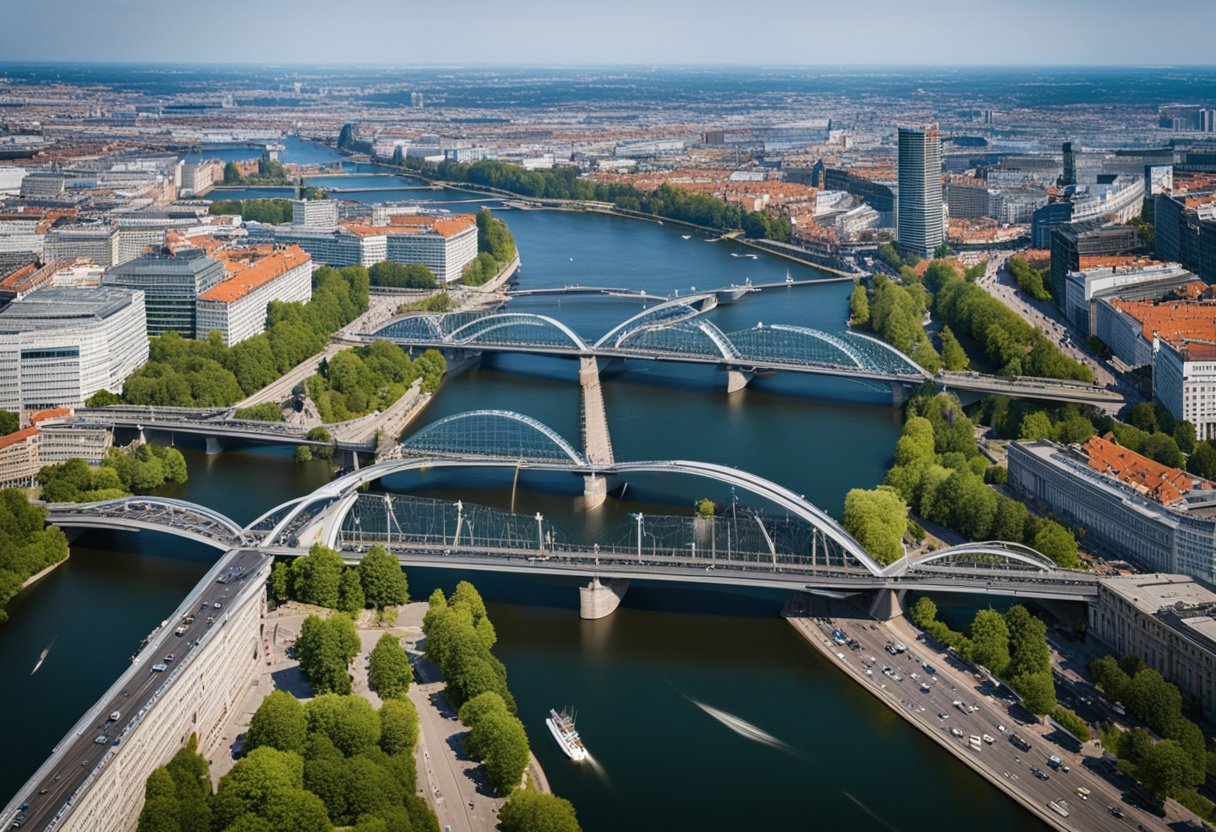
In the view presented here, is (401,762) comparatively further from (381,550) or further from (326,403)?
(326,403)

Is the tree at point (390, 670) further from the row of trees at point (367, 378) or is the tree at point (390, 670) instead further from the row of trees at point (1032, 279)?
the row of trees at point (1032, 279)

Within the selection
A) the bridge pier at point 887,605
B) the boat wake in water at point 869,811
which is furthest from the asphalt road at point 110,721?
the bridge pier at point 887,605

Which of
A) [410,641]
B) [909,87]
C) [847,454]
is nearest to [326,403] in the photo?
[847,454]

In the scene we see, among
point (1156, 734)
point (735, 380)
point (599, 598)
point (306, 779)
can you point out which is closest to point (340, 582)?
point (599, 598)

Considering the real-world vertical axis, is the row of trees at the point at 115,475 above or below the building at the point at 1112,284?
below

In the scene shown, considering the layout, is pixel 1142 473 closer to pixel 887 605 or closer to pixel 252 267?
A: pixel 887 605
